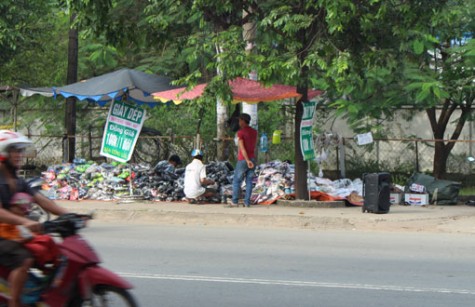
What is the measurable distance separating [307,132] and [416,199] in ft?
9.17

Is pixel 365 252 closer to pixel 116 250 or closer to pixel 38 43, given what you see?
pixel 116 250

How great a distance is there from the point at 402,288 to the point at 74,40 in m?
14.3

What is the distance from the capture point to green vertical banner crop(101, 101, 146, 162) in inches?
645

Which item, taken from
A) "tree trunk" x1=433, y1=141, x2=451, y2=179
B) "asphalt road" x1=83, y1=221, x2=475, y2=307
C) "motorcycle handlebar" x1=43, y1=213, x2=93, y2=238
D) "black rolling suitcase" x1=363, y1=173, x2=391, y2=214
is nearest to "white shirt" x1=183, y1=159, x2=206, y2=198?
"asphalt road" x1=83, y1=221, x2=475, y2=307

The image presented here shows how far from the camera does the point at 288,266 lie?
9.39m

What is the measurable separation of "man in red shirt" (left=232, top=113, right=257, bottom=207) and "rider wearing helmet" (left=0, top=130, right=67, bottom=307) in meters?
9.07

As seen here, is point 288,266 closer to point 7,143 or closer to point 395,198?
point 7,143

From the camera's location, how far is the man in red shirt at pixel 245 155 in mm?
14875

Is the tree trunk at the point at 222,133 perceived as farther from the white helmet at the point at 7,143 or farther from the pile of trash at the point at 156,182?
the white helmet at the point at 7,143

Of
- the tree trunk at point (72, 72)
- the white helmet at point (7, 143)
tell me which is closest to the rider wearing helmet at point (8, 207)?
the white helmet at point (7, 143)

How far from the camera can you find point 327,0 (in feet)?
43.8

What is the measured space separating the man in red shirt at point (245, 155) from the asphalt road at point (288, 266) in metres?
2.04

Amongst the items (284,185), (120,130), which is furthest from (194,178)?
(120,130)

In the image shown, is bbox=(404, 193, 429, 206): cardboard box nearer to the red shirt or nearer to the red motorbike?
the red shirt
